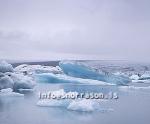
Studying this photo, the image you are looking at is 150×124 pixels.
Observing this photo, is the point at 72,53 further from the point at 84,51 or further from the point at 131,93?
the point at 131,93

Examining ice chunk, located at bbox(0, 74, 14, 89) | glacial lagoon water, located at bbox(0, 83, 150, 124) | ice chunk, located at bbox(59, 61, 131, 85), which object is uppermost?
ice chunk, located at bbox(59, 61, 131, 85)

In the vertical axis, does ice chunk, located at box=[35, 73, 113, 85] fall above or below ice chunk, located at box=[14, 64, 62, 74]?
below

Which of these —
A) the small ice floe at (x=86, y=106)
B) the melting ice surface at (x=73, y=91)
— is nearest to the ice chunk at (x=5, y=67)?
the melting ice surface at (x=73, y=91)

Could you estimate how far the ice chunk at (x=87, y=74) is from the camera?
2.75m

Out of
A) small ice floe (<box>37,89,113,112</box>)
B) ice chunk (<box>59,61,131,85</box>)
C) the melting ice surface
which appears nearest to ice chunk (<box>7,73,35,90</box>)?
the melting ice surface

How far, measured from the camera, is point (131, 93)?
2768 millimetres

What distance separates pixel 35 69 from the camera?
2785 millimetres

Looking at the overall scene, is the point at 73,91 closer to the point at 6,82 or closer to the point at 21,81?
the point at 21,81

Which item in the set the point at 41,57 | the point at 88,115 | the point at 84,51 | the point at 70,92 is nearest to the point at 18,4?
the point at 41,57

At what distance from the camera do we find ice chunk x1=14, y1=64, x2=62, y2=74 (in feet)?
9.10

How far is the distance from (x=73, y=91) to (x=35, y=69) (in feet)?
1.19

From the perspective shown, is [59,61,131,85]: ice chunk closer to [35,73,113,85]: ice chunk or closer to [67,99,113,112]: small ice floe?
[35,73,113,85]: ice chunk

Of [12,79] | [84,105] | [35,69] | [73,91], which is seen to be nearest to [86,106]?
[84,105]

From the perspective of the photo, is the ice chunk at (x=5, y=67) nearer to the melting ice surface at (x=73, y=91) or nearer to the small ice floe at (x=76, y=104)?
the melting ice surface at (x=73, y=91)
